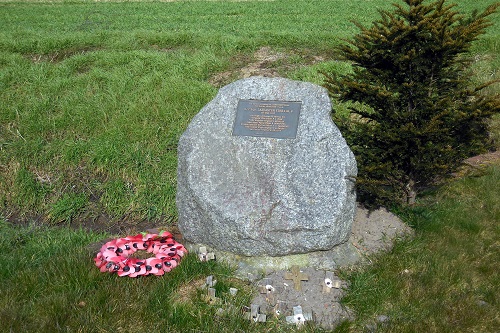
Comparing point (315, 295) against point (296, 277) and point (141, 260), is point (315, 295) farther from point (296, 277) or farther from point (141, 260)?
point (141, 260)

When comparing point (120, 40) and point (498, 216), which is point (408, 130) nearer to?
point (498, 216)

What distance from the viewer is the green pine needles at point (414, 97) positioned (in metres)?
4.46

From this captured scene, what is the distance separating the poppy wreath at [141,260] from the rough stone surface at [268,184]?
256 millimetres

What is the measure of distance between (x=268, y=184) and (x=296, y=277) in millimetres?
853

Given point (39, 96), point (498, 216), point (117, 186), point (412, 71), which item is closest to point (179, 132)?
point (117, 186)

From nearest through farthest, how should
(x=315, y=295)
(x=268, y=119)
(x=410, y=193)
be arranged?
1. (x=315, y=295)
2. (x=268, y=119)
3. (x=410, y=193)

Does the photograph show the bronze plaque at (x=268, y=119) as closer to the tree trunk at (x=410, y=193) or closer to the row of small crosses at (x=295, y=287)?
the row of small crosses at (x=295, y=287)

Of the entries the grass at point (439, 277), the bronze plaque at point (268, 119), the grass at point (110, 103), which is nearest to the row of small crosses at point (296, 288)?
the grass at point (439, 277)

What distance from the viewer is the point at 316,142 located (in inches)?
176

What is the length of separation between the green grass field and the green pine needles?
472 millimetres

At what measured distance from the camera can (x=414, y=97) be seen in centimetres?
479

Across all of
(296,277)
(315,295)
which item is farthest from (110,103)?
(315,295)

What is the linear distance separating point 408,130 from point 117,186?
3.81 meters

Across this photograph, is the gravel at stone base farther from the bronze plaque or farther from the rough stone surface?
the bronze plaque
